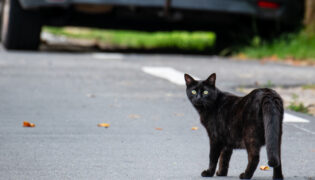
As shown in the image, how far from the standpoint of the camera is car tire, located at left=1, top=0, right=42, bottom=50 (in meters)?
13.0

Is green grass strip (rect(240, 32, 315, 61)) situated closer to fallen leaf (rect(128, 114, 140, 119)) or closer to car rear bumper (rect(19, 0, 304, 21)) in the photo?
car rear bumper (rect(19, 0, 304, 21))

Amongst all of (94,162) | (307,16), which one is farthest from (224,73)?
(94,162)

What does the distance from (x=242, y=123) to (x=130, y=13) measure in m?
8.90

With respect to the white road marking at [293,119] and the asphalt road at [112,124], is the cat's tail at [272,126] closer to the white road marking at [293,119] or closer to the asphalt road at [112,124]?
the asphalt road at [112,124]

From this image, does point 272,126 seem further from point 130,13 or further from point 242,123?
point 130,13

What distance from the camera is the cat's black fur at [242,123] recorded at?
419 centimetres

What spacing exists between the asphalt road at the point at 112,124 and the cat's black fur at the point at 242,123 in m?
0.23

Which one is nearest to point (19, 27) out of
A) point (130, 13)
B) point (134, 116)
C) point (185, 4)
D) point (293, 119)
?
point (130, 13)

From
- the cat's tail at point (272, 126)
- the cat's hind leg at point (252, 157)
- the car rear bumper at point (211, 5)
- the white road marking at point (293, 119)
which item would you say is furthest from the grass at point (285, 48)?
the cat's tail at point (272, 126)

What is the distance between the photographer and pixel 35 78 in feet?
33.1

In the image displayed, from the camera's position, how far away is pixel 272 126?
4.16 meters

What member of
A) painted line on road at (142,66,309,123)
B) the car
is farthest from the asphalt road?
the car

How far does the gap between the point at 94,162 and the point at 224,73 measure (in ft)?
20.3

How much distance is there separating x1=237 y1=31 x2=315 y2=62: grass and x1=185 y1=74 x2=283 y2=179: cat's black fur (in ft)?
29.5
